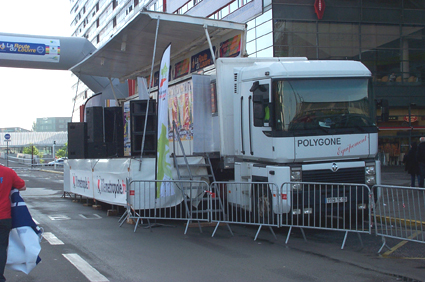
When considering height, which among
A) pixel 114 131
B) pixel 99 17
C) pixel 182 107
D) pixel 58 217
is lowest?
pixel 58 217

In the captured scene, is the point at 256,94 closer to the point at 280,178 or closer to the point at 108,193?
the point at 280,178

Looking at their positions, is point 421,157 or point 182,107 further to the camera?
point 421,157

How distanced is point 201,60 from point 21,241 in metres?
7.55

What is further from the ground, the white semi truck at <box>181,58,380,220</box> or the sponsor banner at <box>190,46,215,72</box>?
the sponsor banner at <box>190,46,215,72</box>

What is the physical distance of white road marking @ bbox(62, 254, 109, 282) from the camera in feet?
17.8

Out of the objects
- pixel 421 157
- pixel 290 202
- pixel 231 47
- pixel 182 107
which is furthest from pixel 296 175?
pixel 421 157

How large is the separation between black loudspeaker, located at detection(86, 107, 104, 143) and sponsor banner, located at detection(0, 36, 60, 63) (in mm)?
3272

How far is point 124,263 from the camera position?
244 inches

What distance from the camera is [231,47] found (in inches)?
400

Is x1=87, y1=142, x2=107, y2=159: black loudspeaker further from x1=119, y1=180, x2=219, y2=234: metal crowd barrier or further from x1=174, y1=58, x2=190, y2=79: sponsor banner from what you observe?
x1=119, y1=180, x2=219, y2=234: metal crowd barrier

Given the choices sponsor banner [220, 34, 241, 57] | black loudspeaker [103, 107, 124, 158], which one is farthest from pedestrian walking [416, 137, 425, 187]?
black loudspeaker [103, 107, 124, 158]

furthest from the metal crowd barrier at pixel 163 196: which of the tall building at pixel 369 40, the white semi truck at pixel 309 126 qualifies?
the tall building at pixel 369 40

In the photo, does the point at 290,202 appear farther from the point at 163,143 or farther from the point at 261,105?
the point at 163,143

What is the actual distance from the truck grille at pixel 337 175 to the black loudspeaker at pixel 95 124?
25.5 feet
